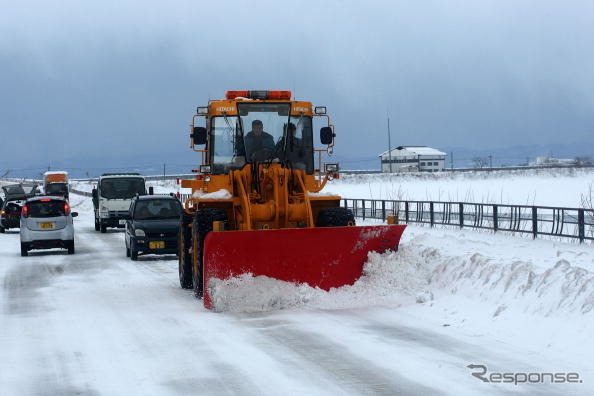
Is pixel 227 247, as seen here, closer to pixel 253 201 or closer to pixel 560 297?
pixel 253 201

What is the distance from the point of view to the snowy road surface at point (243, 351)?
8.12 m

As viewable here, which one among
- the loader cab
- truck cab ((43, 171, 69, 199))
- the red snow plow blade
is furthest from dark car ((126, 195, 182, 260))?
truck cab ((43, 171, 69, 199))

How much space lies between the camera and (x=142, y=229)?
937 inches

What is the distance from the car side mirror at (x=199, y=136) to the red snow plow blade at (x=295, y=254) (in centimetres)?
244

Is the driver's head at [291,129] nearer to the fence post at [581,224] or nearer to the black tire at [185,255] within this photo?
the black tire at [185,255]

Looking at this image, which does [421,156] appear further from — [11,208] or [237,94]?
[237,94]

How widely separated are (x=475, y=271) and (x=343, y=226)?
7.45 ft

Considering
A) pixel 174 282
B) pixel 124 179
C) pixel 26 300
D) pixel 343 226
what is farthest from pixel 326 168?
pixel 124 179

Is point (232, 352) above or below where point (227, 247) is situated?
below

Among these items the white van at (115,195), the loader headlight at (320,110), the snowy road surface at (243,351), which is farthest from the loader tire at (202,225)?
the white van at (115,195)

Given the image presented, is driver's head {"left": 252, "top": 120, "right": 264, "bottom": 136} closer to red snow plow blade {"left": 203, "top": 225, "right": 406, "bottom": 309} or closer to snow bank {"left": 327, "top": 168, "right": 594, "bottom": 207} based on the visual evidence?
red snow plow blade {"left": 203, "top": 225, "right": 406, "bottom": 309}

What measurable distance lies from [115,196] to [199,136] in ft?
81.4

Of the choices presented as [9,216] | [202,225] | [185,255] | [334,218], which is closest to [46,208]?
[185,255]

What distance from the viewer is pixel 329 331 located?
438 inches
